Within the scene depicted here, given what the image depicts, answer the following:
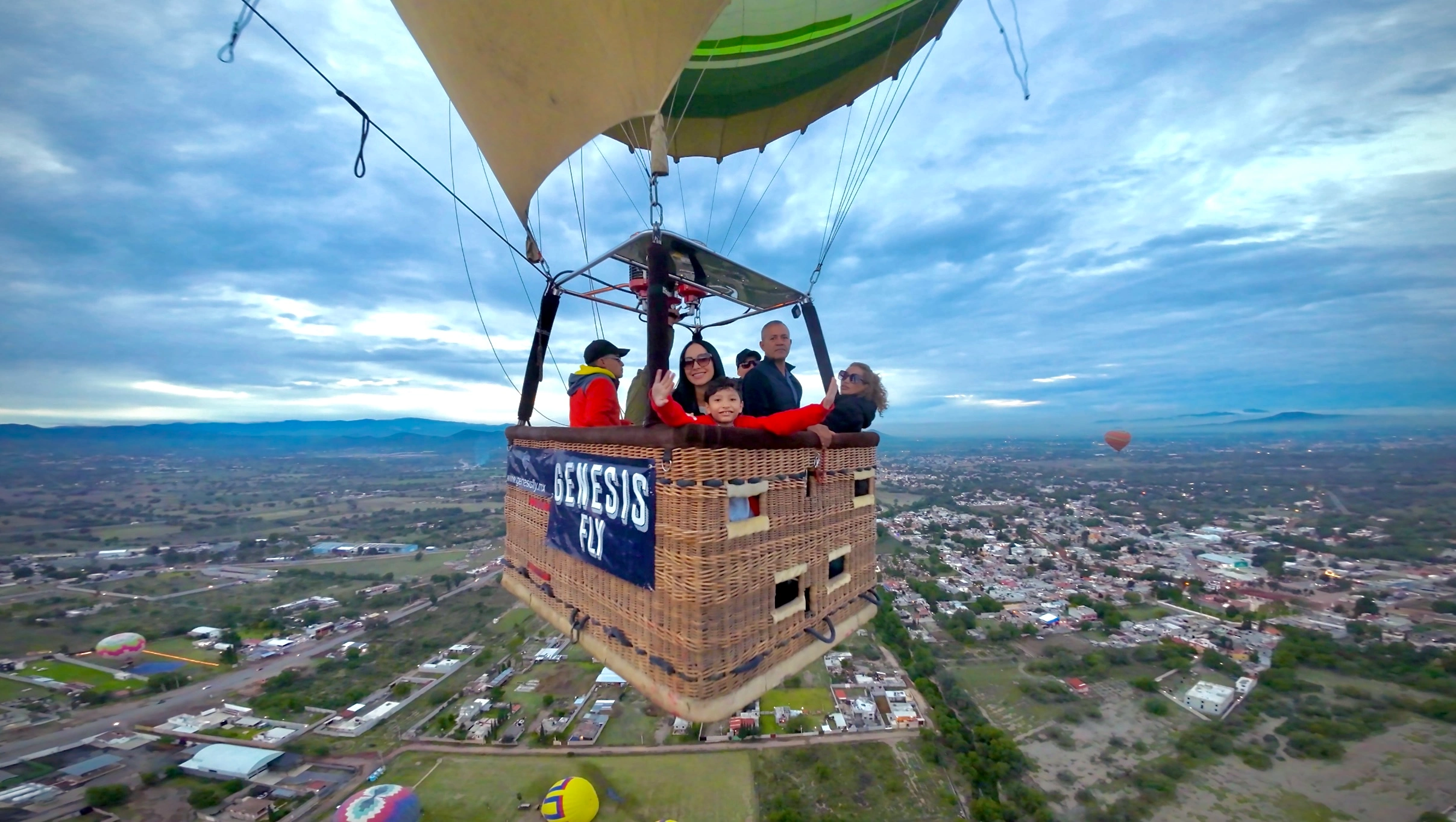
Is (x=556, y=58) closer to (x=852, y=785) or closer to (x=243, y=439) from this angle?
(x=852, y=785)

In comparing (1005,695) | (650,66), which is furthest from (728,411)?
(1005,695)

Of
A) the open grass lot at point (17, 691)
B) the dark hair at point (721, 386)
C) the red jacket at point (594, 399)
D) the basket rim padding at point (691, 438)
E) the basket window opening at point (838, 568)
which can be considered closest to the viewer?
the basket rim padding at point (691, 438)

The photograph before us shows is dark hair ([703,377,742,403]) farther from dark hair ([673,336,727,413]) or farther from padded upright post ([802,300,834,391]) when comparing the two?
padded upright post ([802,300,834,391])

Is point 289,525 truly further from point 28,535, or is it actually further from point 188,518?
point 28,535

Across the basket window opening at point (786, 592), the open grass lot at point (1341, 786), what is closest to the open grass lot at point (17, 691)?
the basket window opening at point (786, 592)

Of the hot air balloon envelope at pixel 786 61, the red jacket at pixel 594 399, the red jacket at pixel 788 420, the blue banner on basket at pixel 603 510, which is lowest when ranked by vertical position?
the blue banner on basket at pixel 603 510

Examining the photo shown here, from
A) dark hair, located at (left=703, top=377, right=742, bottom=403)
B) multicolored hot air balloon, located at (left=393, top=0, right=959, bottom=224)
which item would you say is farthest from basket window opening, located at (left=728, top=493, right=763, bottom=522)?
multicolored hot air balloon, located at (left=393, top=0, right=959, bottom=224)

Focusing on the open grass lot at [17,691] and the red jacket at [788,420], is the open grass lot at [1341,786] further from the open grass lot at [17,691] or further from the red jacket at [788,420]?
the open grass lot at [17,691]
